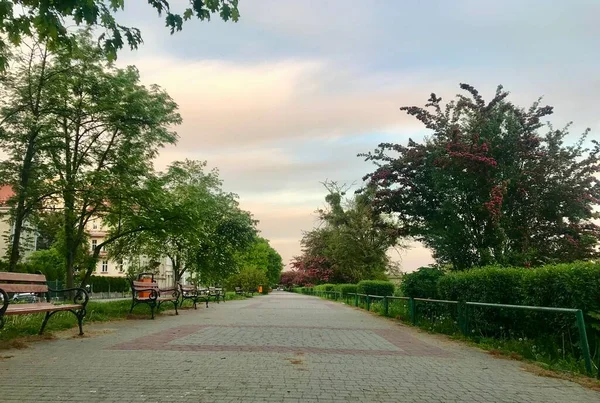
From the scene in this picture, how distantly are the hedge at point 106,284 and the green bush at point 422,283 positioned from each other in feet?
130

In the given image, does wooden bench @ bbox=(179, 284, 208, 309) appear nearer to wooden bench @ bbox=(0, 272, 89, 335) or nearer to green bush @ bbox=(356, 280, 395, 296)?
Answer: green bush @ bbox=(356, 280, 395, 296)

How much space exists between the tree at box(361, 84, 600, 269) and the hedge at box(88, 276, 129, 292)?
39051 mm

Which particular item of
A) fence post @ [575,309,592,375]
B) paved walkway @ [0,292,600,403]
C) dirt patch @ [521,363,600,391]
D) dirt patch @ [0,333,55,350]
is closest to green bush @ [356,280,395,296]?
paved walkway @ [0,292,600,403]

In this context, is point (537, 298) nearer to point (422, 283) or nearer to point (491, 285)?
point (491, 285)

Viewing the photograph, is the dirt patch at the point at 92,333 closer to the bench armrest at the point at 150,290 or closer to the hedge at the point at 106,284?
the bench armrest at the point at 150,290

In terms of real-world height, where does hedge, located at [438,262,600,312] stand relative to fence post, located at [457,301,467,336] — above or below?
above

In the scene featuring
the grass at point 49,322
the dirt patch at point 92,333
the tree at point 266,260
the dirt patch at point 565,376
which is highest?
the tree at point 266,260

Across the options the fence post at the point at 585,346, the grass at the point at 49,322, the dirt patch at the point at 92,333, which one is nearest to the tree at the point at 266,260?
the grass at the point at 49,322

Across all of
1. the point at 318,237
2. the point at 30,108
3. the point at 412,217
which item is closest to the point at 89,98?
the point at 30,108

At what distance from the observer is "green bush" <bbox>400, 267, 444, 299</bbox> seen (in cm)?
1418

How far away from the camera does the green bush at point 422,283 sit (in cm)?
1418

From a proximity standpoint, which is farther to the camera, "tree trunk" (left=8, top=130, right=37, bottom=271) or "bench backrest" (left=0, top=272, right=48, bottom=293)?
"tree trunk" (left=8, top=130, right=37, bottom=271)

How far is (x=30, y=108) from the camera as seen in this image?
43.7ft

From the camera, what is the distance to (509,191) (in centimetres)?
1727
